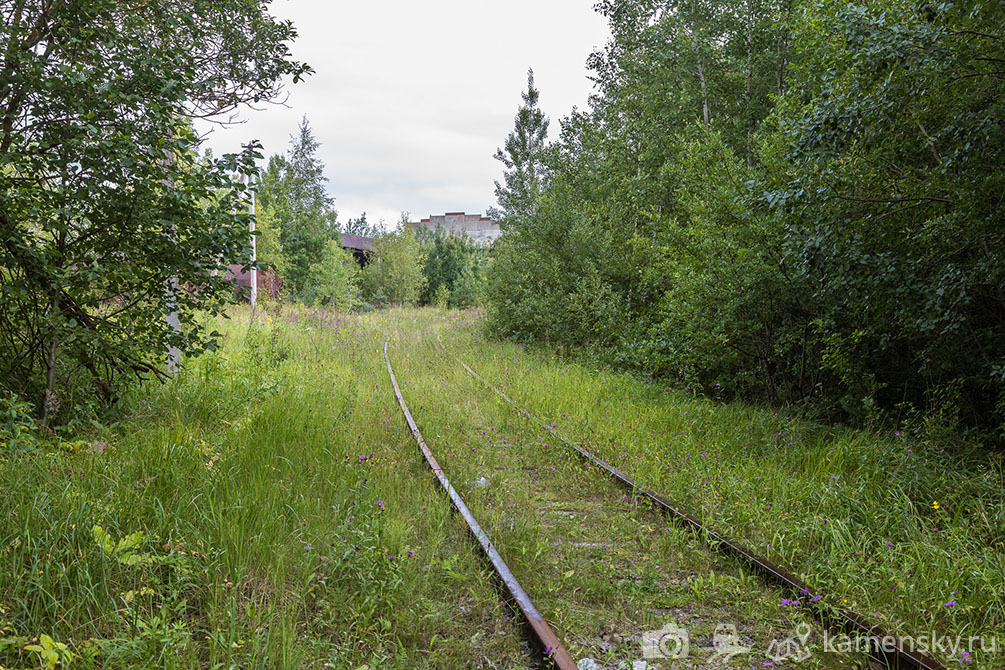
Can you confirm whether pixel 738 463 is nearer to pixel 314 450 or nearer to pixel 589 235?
pixel 314 450

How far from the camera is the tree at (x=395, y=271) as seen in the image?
141ft

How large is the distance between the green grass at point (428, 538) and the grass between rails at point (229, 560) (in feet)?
0.05

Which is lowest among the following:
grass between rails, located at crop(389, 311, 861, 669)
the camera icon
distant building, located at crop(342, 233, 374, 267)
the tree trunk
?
the camera icon

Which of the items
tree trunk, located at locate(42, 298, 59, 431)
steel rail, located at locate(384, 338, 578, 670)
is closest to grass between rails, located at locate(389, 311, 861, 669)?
steel rail, located at locate(384, 338, 578, 670)

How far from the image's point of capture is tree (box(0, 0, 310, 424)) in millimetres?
3939

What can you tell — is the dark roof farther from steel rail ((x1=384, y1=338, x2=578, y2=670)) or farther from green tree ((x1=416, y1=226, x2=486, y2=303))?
steel rail ((x1=384, y1=338, x2=578, y2=670))

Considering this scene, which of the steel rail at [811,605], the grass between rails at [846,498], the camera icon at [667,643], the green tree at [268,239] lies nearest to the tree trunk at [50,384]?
Answer: the camera icon at [667,643]

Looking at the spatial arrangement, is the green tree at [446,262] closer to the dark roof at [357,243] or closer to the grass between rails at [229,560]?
the dark roof at [357,243]

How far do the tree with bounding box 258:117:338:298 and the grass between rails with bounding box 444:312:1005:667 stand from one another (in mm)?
35943

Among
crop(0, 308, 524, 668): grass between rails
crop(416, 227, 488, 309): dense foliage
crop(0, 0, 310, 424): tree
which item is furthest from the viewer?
crop(416, 227, 488, 309): dense foliage

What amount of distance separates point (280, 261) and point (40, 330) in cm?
3625

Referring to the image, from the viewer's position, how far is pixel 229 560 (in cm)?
325

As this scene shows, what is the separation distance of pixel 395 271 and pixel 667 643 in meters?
42.0

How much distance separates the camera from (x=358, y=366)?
11.7m
